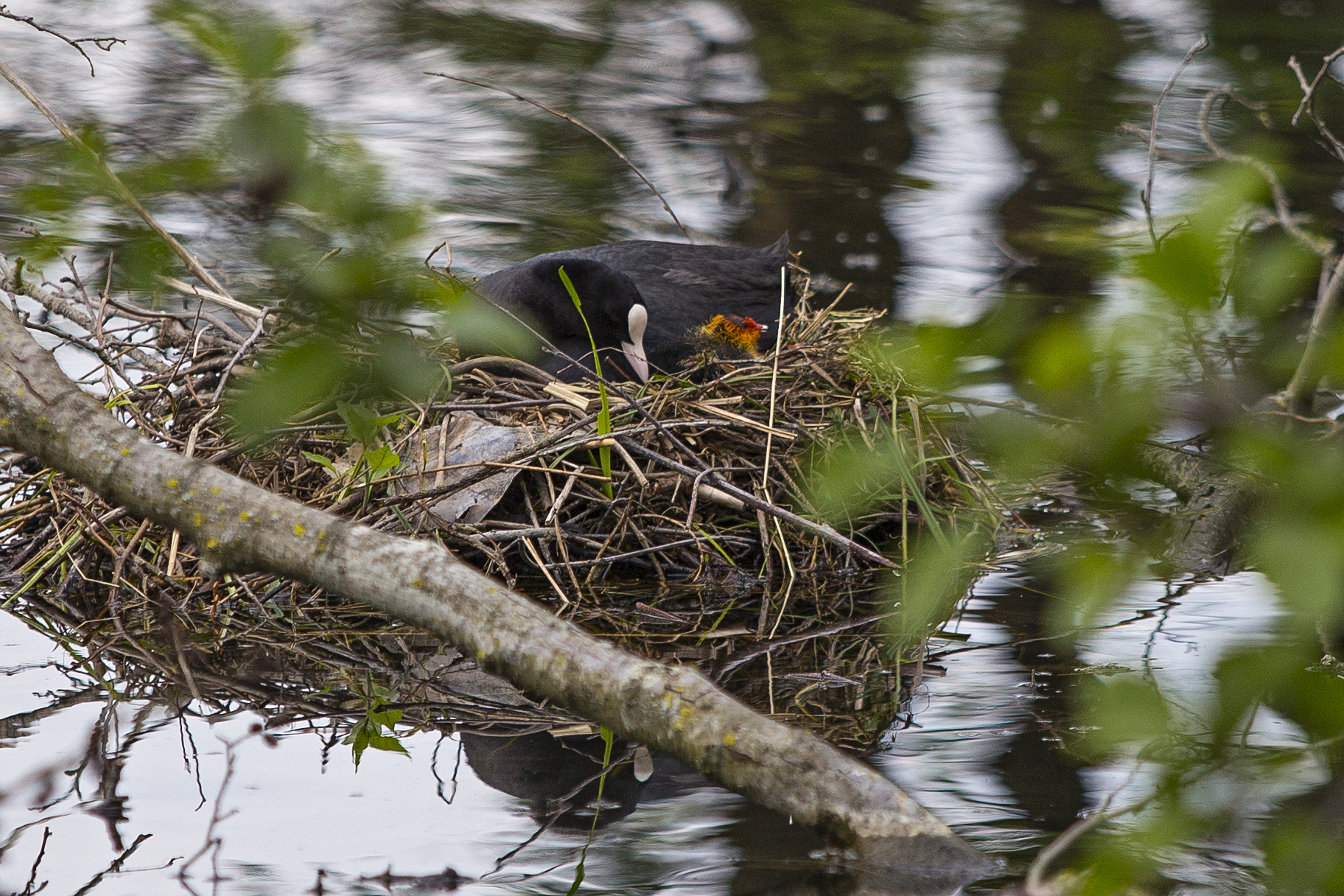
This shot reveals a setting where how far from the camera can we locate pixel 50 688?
228 centimetres

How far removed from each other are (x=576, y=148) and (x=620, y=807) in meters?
6.04

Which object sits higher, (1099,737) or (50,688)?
(1099,737)

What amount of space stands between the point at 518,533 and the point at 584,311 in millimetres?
1020

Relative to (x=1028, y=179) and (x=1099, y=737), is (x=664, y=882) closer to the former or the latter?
(x=1099, y=737)

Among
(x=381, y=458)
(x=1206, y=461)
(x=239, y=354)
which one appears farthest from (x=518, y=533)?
(x=1206, y=461)

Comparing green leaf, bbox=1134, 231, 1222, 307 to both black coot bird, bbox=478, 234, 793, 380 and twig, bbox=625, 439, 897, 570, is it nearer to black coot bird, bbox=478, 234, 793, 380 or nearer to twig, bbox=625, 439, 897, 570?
twig, bbox=625, 439, 897, 570

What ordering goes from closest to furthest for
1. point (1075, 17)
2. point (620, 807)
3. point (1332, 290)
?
1. point (1332, 290)
2. point (620, 807)
3. point (1075, 17)

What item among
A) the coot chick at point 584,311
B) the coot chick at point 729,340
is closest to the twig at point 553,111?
the coot chick at point 584,311

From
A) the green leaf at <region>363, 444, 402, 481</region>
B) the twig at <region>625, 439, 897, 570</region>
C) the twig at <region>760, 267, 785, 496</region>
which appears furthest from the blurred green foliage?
the twig at <region>760, 267, 785, 496</region>

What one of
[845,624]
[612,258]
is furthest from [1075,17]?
[845,624]

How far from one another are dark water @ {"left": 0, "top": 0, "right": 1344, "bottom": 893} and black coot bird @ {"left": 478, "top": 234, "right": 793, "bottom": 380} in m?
0.66

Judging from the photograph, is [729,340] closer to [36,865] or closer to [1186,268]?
[36,865]

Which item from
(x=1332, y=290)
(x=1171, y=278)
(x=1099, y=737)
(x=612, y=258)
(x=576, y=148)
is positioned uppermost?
(x=1171, y=278)

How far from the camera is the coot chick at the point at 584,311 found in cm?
355
